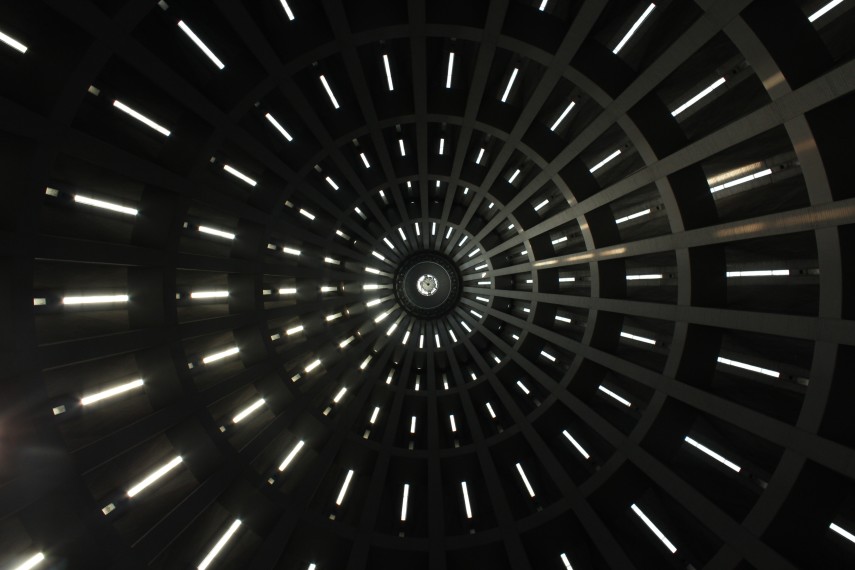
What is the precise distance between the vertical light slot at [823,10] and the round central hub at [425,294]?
24.0 m

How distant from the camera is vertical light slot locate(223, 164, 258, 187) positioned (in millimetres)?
14577

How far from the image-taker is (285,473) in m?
17.9

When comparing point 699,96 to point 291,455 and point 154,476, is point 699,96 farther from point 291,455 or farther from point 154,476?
point 291,455

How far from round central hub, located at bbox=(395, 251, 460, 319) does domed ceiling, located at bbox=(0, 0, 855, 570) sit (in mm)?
10159

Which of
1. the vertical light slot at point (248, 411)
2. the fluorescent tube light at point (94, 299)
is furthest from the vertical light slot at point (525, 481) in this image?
the fluorescent tube light at point (94, 299)

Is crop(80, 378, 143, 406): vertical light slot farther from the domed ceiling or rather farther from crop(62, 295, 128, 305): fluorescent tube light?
crop(62, 295, 128, 305): fluorescent tube light

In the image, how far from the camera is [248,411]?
16719 millimetres

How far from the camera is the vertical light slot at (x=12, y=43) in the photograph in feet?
28.3

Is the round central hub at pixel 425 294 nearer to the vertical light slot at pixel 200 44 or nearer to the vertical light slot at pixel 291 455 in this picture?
the vertical light slot at pixel 291 455

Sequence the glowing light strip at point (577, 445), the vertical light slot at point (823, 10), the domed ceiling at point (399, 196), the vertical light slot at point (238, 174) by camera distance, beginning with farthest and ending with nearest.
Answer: the glowing light strip at point (577, 445)
the vertical light slot at point (238, 174)
the domed ceiling at point (399, 196)
the vertical light slot at point (823, 10)

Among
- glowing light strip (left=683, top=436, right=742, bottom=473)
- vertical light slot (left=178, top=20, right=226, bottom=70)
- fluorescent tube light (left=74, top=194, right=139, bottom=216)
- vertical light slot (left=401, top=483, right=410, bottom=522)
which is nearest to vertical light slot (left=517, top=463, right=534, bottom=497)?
vertical light slot (left=401, top=483, right=410, bottom=522)

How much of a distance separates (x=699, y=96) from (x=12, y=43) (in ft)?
63.4

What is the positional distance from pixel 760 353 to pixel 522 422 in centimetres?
1210

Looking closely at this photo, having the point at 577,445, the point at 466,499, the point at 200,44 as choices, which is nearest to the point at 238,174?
the point at 200,44
